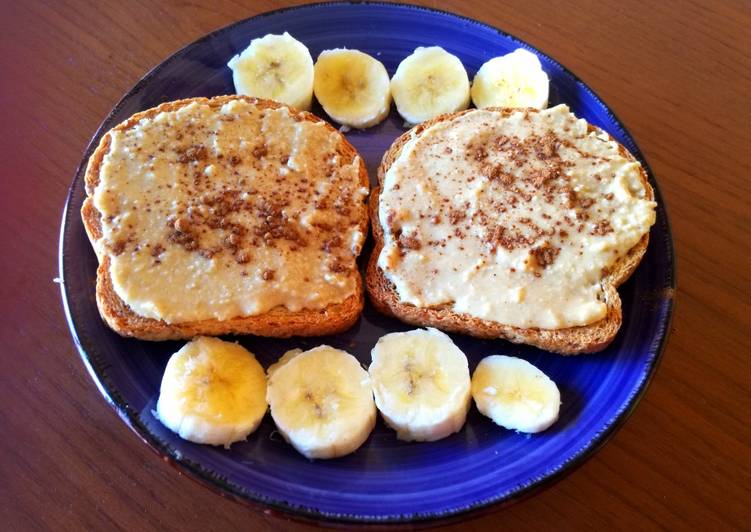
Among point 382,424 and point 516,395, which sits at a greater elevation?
point 516,395

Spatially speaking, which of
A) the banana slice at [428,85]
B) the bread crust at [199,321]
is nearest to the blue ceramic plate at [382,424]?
the bread crust at [199,321]

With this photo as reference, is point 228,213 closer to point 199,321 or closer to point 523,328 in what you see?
point 199,321

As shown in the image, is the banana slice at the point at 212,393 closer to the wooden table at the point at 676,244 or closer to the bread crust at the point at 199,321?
the bread crust at the point at 199,321

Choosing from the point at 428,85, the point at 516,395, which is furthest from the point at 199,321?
the point at 428,85

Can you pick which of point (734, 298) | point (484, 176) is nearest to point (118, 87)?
point (484, 176)

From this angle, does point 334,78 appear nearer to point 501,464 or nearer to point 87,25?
point 87,25

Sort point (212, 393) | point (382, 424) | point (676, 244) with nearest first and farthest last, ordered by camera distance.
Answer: point (212, 393) → point (382, 424) → point (676, 244)

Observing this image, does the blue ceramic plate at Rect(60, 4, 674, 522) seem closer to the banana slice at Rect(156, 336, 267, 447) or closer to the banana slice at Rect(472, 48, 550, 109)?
the banana slice at Rect(156, 336, 267, 447)
